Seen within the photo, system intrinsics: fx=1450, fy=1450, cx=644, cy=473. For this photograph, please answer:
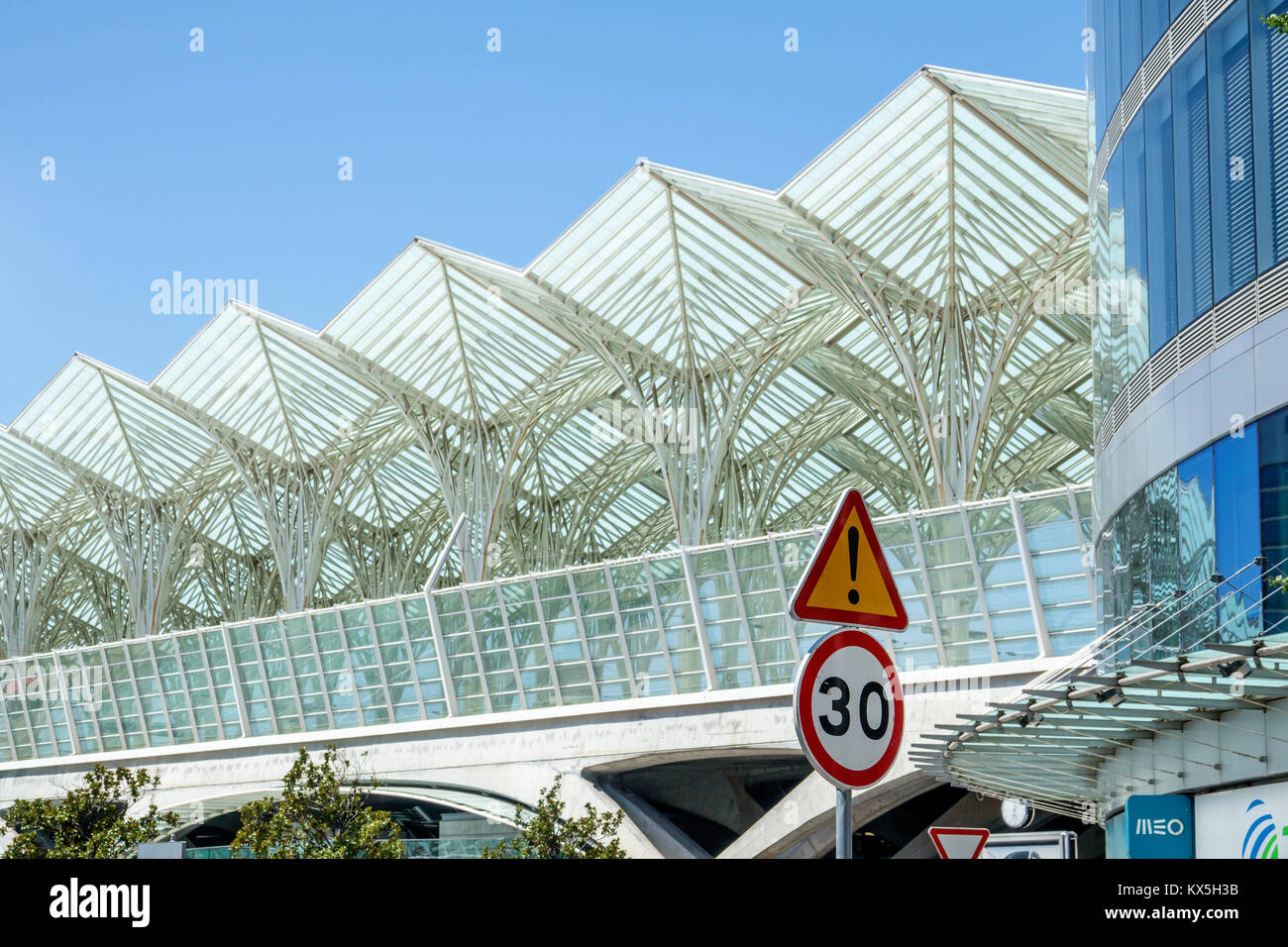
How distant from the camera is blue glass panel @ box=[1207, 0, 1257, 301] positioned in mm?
14961

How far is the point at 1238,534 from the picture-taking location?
14617mm

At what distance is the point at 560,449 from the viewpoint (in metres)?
66.6

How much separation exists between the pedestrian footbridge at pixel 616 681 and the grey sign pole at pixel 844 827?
20.9m

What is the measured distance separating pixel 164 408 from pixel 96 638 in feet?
180

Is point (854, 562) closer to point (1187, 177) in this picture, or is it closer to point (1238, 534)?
point (1238, 534)

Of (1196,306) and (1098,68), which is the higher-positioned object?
(1098,68)

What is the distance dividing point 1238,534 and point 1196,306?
9.74ft

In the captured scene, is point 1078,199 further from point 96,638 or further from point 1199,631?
point 96,638

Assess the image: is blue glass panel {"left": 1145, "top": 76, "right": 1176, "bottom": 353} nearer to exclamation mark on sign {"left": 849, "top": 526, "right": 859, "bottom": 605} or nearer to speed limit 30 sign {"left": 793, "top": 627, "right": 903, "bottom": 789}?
exclamation mark on sign {"left": 849, "top": 526, "right": 859, "bottom": 605}

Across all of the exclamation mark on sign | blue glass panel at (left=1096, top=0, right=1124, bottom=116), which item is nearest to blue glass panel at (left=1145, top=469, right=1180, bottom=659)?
blue glass panel at (left=1096, top=0, right=1124, bottom=116)

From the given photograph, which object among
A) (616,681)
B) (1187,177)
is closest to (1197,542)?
(1187,177)

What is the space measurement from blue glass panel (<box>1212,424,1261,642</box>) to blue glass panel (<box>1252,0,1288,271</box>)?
1.86 meters

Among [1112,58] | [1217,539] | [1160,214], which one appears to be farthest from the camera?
[1112,58]
